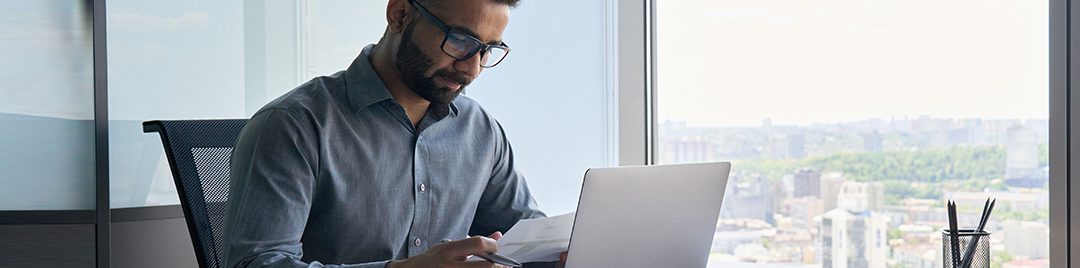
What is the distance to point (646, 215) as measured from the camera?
1.56 m

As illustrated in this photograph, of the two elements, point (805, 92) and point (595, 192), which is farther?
point (805, 92)

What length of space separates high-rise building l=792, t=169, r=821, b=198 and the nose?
4.48 feet

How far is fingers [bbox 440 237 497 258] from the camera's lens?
1.43 m

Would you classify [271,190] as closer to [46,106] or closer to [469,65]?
[469,65]

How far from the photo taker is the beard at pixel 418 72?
5.71 ft

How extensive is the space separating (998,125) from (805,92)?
0.51 metres

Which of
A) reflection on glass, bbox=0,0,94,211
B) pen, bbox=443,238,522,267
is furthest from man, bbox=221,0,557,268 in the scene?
reflection on glass, bbox=0,0,94,211

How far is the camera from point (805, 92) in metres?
2.84

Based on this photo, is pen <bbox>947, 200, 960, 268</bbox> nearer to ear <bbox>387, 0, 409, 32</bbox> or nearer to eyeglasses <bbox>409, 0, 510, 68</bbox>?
eyeglasses <bbox>409, 0, 510, 68</bbox>

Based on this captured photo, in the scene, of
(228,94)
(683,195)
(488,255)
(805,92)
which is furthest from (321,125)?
(805,92)

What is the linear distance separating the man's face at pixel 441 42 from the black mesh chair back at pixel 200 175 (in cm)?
35

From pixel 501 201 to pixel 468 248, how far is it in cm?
59

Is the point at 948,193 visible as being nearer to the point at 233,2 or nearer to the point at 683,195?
the point at 683,195

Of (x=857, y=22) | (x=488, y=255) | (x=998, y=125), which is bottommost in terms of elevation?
(x=488, y=255)
